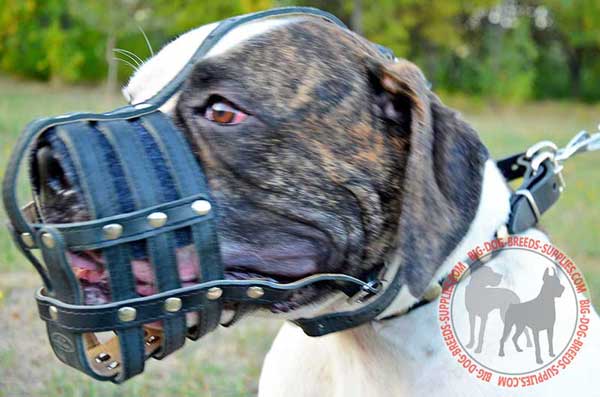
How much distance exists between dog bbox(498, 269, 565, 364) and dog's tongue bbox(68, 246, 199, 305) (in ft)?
3.06

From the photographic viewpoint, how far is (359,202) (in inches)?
80.7

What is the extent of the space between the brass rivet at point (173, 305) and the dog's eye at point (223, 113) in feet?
1.55

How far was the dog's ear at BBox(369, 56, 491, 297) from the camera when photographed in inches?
76.7

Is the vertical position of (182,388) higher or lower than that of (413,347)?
lower

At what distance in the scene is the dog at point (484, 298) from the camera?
216 cm

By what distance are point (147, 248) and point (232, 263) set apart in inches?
9.8

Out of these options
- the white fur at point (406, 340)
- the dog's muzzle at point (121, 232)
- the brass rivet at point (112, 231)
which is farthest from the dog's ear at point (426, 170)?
the brass rivet at point (112, 231)

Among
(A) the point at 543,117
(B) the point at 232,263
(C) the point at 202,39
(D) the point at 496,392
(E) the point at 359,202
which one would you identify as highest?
(C) the point at 202,39

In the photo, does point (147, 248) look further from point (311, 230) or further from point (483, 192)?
point (483, 192)

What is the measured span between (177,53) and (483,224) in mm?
1017

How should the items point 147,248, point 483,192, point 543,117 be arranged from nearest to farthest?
1. point 147,248
2. point 483,192
3. point 543,117

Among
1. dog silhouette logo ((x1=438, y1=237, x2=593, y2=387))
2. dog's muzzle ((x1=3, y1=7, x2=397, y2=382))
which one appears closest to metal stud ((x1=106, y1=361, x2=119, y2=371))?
dog's muzzle ((x1=3, y1=7, x2=397, y2=382))

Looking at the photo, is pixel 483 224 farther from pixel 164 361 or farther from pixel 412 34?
pixel 412 34

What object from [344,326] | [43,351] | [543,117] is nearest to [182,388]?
[43,351]
